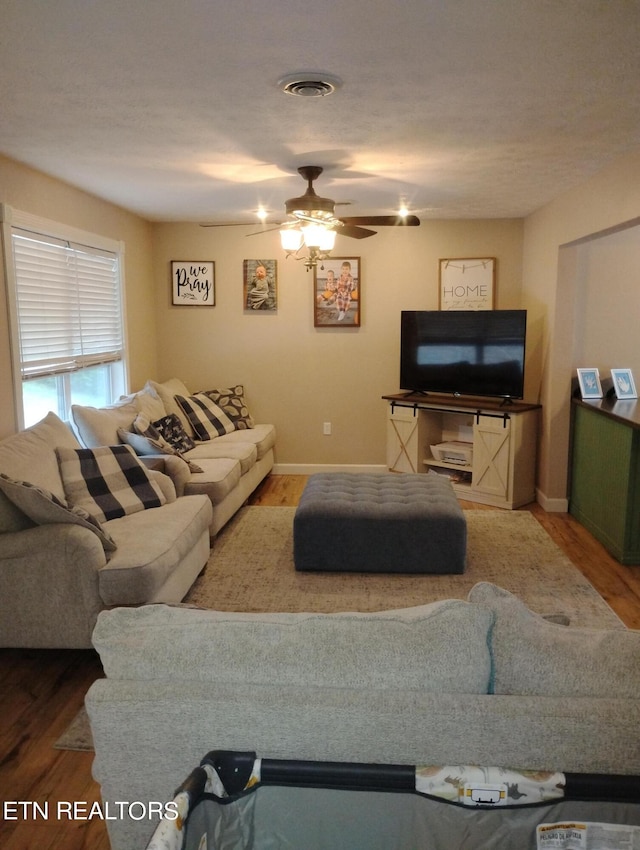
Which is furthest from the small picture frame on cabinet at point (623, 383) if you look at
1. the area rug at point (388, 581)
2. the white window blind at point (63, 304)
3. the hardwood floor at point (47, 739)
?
the white window blind at point (63, 304)

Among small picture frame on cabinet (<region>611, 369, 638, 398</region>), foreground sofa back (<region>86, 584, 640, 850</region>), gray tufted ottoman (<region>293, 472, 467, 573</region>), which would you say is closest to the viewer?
foreground sofa back (<region>86, 584, 640, 850</region>)

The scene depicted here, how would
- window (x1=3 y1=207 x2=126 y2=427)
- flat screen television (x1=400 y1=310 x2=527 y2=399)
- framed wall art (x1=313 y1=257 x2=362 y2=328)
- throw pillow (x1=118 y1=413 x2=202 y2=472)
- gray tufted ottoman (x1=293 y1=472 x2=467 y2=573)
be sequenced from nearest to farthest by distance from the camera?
1. window (x1=3 y1=207 x2=126 y2=427)
2. gray tufted ottoman (x1=293 y1=472 x2=467 y2=573)
3. throw pillow (x1=118 y1=413 x2=202 y2=472)
4. flat screen television (x1=400 y1=310 x2=527 y2=399)
5. framed wall art (x1=313 y1=257 x2=362 y2=328)

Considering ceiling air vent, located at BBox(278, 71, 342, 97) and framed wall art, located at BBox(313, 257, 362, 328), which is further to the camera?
framed wall art, located at BBox(313, 257, 362, 328)

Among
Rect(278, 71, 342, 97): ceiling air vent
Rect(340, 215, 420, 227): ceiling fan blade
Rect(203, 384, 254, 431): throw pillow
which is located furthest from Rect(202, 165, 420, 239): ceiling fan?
Rect(203, 384, 254, 431): throw pillow

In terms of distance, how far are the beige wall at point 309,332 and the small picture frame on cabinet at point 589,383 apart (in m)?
1.38

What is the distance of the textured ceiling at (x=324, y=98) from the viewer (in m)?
2.00

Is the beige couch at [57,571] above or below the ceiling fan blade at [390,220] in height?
below

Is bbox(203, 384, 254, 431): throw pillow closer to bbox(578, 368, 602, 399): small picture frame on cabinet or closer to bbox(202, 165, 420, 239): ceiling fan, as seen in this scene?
bbox(202, 165, 420, 239): ceiling fan

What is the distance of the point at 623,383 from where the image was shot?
510 cm

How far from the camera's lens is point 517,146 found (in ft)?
11.6

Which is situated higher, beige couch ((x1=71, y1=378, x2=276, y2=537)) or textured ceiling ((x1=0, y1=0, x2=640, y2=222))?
textured ceiling ((x1=0, y1=0, x2=640, y2=222))

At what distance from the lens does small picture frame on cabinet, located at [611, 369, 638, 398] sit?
200 inches

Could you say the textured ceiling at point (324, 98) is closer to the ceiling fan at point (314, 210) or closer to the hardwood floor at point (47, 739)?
the ceiling fan at point (314, 210)

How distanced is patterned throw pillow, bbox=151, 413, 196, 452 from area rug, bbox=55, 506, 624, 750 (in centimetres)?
77
